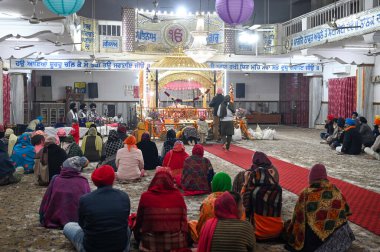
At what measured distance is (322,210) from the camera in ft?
11.5

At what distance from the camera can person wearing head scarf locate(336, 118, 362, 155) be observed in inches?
378

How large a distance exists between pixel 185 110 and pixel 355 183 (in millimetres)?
7232

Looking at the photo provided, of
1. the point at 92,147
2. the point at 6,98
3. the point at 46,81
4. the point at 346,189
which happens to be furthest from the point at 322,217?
the point at 46,81

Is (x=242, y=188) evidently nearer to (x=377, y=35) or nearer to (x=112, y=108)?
(x=377, y=35)

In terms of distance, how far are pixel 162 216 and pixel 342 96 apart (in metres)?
13.5

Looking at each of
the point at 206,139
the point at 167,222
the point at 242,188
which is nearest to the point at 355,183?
the point at 242,188

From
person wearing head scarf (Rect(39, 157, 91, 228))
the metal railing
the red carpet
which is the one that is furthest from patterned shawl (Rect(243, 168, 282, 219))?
the metal railing

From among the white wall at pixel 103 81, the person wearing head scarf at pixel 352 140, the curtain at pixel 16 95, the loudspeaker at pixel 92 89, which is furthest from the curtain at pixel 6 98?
the person wearing head scarf at pixel 352 140

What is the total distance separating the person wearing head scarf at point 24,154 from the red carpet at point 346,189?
11.8 feet

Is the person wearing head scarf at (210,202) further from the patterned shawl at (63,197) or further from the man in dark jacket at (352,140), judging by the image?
the man in dark jacket at (352,140)

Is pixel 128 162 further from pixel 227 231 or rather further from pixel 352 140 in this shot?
pixel 352 140

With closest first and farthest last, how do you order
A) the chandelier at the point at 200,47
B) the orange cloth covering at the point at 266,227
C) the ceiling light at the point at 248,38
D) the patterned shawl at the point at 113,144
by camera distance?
the orange cloth covering at the point at 266,227, the patterned shawl at the point at 113,144, the chandelier at the point at 200,47, the ceiling light at the point at 248,38

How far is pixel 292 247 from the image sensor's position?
3.69m

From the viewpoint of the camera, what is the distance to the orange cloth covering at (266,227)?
3902mm
